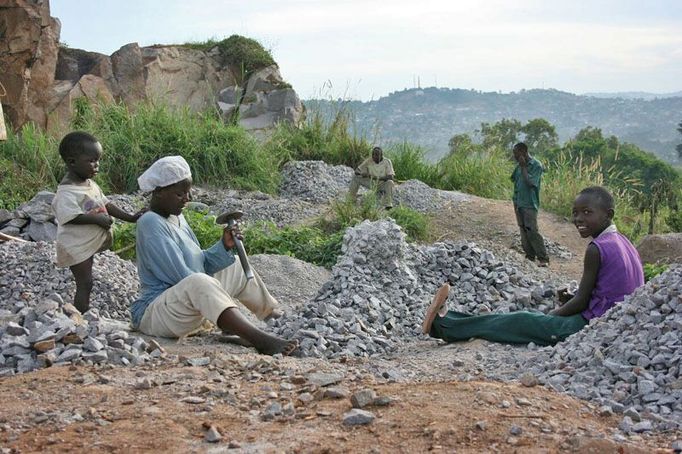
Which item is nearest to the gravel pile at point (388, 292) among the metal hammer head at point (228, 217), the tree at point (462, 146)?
the metal hammer head at point (228, 217)

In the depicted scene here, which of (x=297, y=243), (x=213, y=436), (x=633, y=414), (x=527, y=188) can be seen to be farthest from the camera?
(x=527, y=188)

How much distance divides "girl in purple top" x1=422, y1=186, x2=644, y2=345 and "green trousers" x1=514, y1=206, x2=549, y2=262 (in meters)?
3.49

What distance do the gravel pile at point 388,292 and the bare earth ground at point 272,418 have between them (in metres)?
0.81

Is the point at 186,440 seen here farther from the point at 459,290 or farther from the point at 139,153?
the point at 139,153

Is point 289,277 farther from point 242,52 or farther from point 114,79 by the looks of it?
point 242,52

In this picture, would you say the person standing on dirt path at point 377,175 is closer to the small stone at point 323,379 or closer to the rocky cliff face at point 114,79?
the rocky cliff face at point 114,79

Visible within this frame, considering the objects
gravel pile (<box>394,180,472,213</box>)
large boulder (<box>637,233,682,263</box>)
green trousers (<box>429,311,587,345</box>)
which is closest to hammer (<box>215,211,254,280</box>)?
green trousers (<box>429,311,587,345</box>)

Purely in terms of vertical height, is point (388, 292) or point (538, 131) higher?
point (538, 131)

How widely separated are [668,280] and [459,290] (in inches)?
85.1

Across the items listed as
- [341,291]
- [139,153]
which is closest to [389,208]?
[139,153]

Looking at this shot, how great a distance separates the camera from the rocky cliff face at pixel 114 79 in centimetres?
1268

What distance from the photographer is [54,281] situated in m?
6.30

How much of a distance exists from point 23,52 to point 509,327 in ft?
32.1

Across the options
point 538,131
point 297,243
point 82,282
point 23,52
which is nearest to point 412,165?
point 297,243
